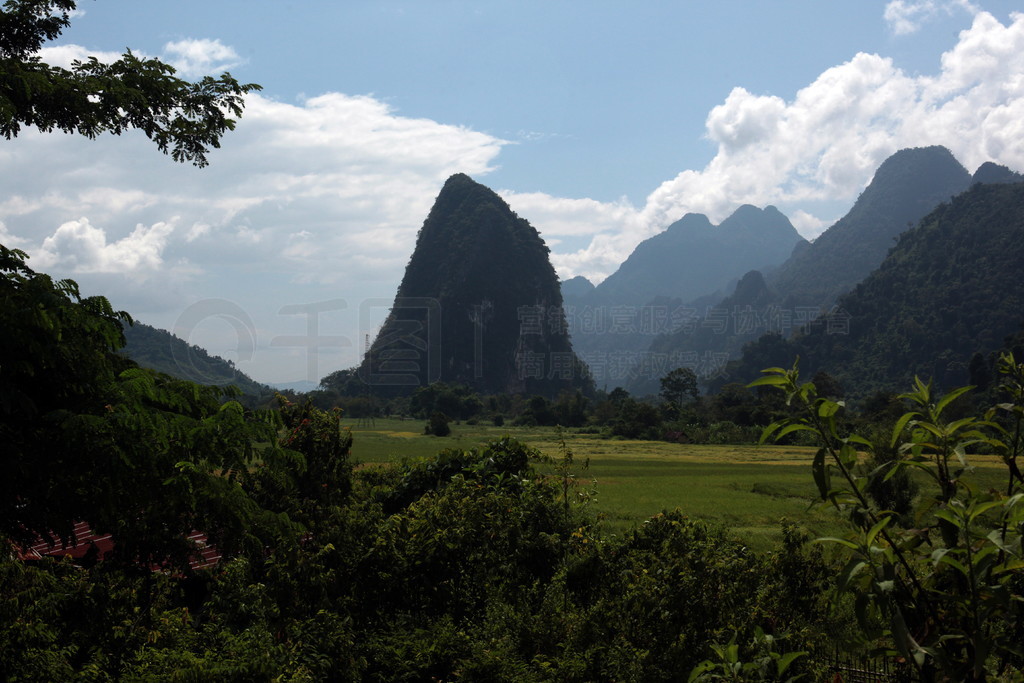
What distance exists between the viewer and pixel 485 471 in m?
8.14

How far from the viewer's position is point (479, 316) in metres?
97.9

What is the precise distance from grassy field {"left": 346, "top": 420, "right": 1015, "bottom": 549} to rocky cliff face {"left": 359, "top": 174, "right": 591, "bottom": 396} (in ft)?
171

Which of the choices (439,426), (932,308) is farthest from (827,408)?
(932,308)

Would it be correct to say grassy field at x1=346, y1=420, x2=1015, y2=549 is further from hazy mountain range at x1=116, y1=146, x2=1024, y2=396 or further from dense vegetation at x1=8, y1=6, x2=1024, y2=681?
hazy mountain range at x1=116, y1=146, x2=1024, y2=396

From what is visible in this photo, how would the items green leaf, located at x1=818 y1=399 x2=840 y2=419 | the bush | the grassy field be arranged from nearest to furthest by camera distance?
1. green leaf, located at x1=818 y1=399 x2=840 y2=419
2. the grassy field
3. the bush

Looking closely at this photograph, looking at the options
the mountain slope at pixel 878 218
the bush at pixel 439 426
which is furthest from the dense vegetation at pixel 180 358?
the mountain slope at pixel 878 218

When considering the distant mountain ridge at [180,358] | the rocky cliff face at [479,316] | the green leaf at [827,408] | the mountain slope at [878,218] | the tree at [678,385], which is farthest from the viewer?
the mountain slope at [878,218]

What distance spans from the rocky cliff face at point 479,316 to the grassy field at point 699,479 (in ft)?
171

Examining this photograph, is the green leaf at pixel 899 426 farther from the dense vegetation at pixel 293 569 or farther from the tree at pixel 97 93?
the tree at pixel 97 93

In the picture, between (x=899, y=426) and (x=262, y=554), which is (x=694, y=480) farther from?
(x=899, y=426)

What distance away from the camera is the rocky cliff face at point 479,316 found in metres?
94.7

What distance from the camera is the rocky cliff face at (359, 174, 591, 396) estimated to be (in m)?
94.7

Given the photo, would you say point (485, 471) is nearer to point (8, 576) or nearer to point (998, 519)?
point (8, 576)

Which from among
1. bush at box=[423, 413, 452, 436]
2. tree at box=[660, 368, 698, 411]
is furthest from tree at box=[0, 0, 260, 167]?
tree at box=[660, 368, 698, 411]
